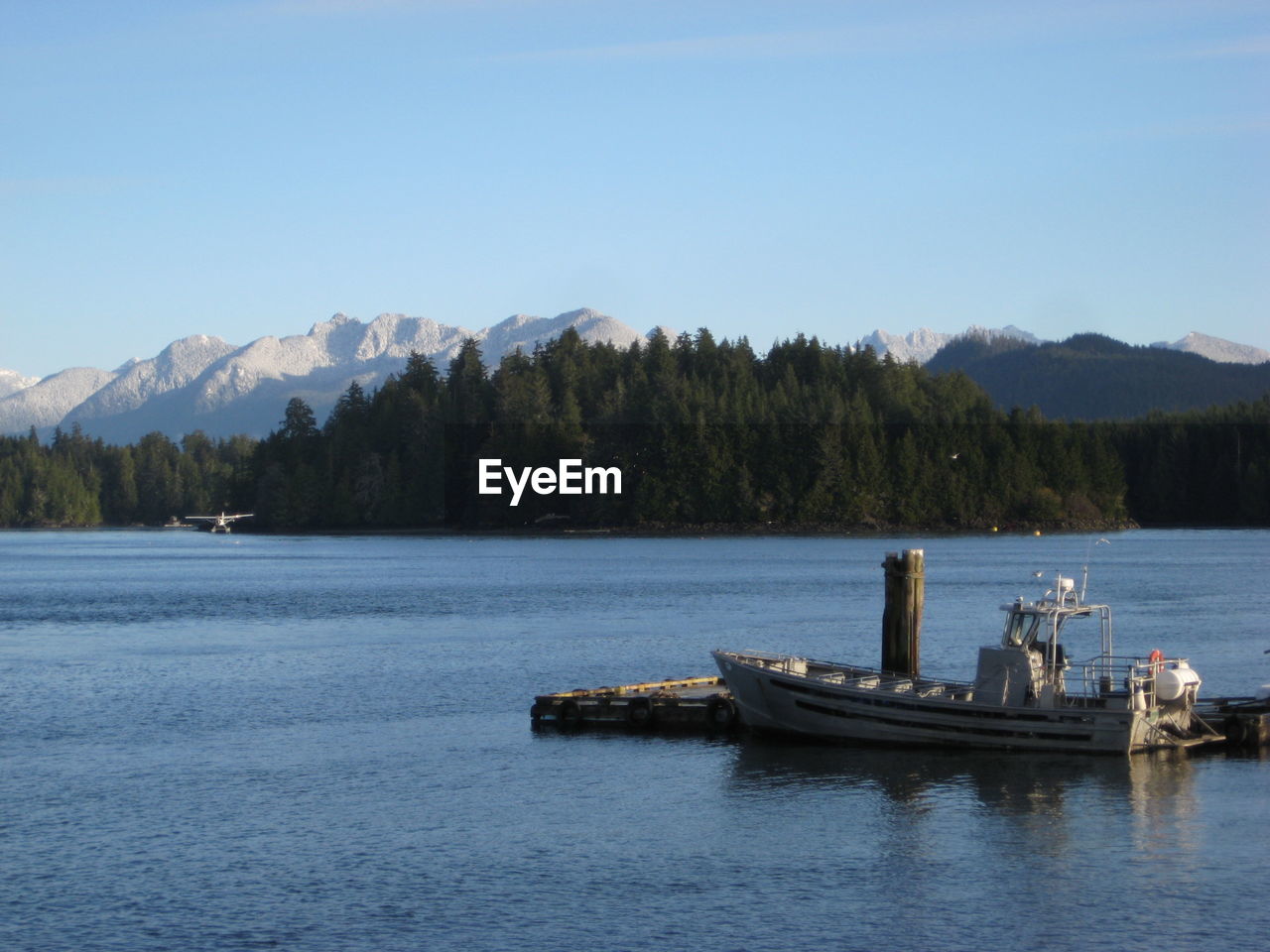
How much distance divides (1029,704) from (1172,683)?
3645 mm

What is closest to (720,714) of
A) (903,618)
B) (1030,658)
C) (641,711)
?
(641,711)

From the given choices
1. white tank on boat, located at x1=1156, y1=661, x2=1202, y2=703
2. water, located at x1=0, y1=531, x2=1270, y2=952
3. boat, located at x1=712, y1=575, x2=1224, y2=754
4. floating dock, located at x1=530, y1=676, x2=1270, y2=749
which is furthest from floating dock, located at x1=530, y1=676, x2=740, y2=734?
white tank on boat, located at x1=1156, y1=661, x2=1202, y2=703

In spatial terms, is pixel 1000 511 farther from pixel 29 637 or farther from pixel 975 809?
pixel 975 809

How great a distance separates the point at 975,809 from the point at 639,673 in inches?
930

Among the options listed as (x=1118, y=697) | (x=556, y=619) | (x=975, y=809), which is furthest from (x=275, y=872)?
(x=556, y=619)

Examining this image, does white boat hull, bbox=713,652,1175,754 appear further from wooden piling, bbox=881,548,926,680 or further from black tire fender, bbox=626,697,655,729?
black tire fender, bbox=626,697,655,729

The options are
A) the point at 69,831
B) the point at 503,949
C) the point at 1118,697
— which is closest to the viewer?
the point at 503,949

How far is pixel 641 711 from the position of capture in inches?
1640

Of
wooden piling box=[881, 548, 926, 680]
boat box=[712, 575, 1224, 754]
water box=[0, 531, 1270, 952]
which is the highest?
wooden piling box=[881, 548, 926, 680]

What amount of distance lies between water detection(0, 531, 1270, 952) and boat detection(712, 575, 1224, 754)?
721 mm

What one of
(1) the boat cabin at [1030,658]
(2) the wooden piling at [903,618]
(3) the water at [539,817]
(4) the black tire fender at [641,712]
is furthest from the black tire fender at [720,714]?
(1) the boat cabin at [1030,658]

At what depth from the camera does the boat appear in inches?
1432

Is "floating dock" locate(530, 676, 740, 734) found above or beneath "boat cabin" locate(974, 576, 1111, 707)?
beneath

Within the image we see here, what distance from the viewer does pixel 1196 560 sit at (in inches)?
5084
